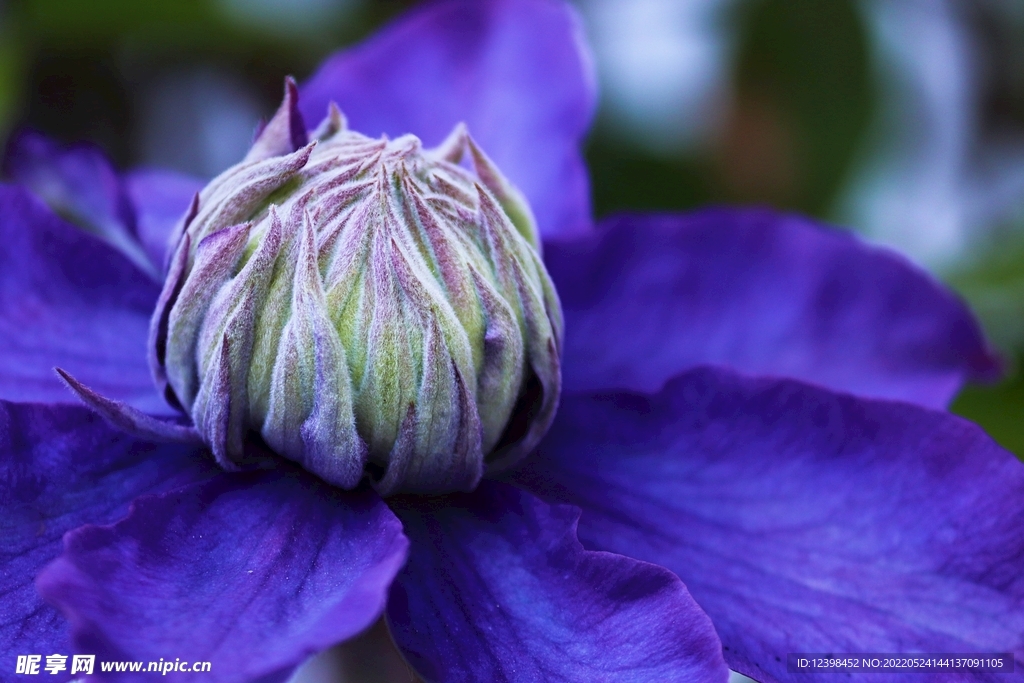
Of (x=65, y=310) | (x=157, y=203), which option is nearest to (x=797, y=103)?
(x=157, y=203)

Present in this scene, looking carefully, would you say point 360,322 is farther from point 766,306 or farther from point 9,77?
point 9,77

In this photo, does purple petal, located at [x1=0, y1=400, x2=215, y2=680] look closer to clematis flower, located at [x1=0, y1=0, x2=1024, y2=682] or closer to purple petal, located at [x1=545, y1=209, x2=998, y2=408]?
clematis flower, located at [x1=0, y1=0, x2=1024, y2=682]

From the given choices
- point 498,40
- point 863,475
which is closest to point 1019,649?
point 863,475

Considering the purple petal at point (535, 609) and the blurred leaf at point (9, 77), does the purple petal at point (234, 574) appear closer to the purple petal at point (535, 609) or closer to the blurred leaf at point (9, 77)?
the purple petal at point (535, 609)

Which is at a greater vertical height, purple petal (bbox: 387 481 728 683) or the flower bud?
the flower bud

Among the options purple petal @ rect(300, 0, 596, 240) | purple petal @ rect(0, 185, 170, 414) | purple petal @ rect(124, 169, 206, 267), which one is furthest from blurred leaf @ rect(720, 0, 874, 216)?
purple petal @ rect(0, 185, 170, 414)

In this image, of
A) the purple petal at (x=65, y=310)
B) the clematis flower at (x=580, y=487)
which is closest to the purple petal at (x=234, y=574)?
the clematis flower at (x=580, y=487)

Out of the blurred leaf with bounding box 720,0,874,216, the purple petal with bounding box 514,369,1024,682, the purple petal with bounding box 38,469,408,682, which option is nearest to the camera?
the purple petal with bounding box 38,469,408,682
